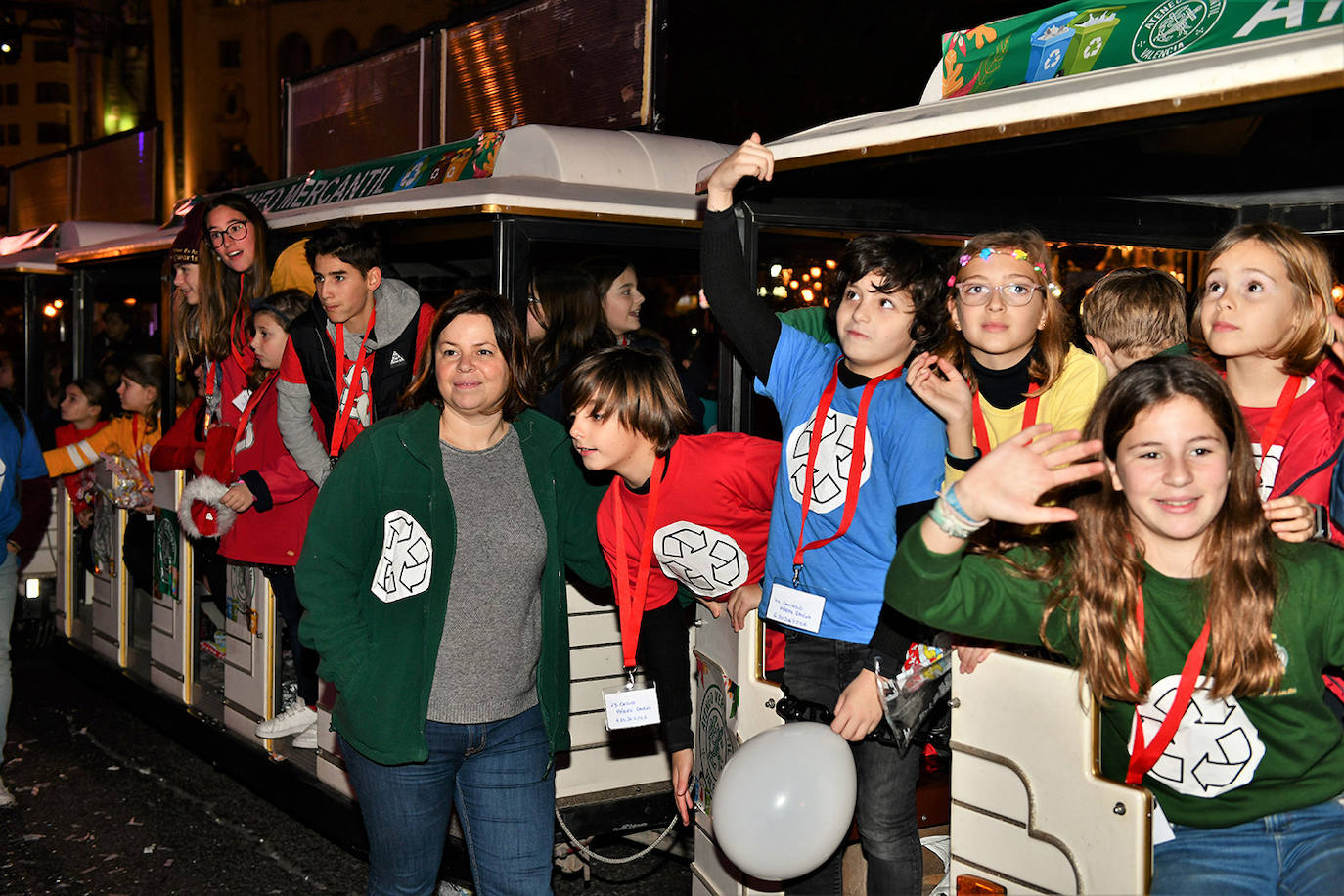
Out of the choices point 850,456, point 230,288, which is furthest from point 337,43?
point 850,456

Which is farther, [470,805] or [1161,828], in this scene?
[470,805]

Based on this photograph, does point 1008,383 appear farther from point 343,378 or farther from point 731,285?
point 343,378

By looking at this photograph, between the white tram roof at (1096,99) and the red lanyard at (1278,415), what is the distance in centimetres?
83

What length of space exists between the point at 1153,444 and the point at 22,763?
5.70 metres

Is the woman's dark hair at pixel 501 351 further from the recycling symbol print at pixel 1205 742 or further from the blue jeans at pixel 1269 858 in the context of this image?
the blue jeans at pixel 1269 858

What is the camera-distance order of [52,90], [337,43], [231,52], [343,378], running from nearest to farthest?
[343,378] → [337,43] → [231,52] → [52,90]

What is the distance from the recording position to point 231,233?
5215 mm

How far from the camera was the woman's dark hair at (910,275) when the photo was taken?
9.56ft

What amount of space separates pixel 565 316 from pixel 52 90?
7178 centimetres

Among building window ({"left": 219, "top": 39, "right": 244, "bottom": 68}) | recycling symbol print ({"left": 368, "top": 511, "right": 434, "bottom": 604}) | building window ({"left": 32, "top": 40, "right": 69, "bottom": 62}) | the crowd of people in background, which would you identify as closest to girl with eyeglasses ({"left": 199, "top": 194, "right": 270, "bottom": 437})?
the crowd of people in background

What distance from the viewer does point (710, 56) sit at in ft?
27.1

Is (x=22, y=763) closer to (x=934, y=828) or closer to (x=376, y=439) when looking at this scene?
(x=376, y=439)

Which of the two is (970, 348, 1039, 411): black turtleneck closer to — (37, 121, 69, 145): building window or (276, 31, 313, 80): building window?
(276, 31, 313, 80): building window

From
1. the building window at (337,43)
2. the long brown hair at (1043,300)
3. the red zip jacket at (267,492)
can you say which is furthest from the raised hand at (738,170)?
the building window at (337,43)
